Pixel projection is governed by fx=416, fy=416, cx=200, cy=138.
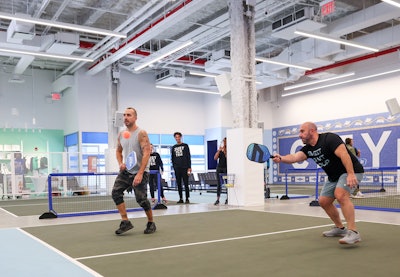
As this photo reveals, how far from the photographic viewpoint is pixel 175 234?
5.11 m

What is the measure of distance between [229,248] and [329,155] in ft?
4.61

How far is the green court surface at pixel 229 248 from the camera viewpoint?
3287 mm

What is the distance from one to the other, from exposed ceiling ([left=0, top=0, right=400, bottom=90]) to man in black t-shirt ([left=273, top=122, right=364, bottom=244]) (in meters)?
5.43

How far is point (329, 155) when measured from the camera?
14.1 feet

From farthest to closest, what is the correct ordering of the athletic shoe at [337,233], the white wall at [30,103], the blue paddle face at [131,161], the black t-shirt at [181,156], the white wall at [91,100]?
the white wall at [30,103] < the white wall at [91,100] < the black t-shirt at [181,156] < the blue paddle face at [131,161] < the athletic shoe at [337,233]

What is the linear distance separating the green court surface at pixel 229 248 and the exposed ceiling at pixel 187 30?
5.52 metres

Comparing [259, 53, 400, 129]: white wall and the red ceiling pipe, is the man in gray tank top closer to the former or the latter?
the red ceiling pipe

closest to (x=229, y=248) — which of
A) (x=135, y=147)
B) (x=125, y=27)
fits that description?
(x=135, y=147)

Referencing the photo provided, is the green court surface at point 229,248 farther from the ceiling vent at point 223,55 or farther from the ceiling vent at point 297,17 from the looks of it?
the ceiling vent at point 223,55

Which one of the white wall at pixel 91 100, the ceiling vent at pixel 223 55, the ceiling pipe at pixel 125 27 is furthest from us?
the white wall at pixel 91 100

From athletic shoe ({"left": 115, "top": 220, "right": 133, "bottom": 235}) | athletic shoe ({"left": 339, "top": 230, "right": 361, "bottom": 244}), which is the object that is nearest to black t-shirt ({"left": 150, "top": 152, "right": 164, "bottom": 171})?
athletic shoe ({"left": 115, "top": 220, "right": 133, "bottom": 235})

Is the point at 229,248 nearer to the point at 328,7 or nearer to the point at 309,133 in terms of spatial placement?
the point at 309,133

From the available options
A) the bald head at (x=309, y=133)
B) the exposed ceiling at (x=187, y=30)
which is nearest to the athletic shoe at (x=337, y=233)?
the bald head at (x=309, y=133)

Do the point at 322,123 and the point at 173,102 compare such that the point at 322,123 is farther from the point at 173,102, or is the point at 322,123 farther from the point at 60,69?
the point at 60,69
